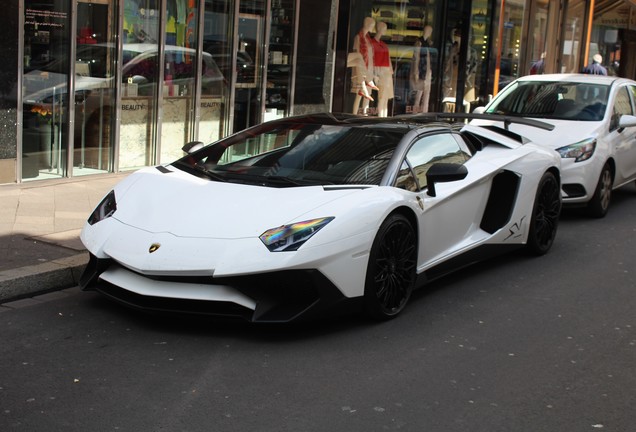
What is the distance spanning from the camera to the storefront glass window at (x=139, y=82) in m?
11.6

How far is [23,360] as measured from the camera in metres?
4.90

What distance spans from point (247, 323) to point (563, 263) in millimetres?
3641

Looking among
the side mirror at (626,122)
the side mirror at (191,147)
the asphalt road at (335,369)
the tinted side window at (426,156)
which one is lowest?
the asphalt road at (335,369)

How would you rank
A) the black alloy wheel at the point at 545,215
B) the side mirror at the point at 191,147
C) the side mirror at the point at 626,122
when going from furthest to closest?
1. the side mirror at the point at 626,122
2. the black alloy wheel at the point at 545,215
3. the side mirror at the point at 191,147

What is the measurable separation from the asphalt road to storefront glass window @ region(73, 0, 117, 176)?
523 centimetres

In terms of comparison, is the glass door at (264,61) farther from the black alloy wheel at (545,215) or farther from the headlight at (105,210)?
the headlight at (105,210)

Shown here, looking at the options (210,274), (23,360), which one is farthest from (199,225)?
(23,360)

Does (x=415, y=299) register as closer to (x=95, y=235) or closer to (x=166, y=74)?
(x=95, y=235)

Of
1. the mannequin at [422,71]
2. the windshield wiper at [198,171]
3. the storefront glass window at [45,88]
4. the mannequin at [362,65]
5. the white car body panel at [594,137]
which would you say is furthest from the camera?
the mannequin at [422,71]

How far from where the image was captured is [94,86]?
36.6 feet

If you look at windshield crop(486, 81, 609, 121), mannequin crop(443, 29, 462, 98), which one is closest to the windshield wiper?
windshield crop(486, 81, 609, 121)

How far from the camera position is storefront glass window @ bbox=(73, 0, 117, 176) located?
10875 mm

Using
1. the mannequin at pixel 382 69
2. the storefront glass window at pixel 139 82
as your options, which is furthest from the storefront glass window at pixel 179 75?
the mannequin at pixel 382 69

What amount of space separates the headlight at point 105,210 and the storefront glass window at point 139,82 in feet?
18.7
